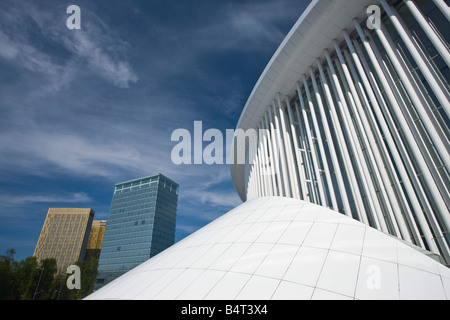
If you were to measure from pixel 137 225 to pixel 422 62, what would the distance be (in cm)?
11221

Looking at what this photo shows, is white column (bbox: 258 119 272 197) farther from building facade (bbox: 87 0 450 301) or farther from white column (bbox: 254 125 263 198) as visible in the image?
building facade (bbox: 87 0 450 301)

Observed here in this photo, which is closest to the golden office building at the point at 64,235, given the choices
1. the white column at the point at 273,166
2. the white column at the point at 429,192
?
the white column at the point at 273,166

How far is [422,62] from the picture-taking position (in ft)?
33.0

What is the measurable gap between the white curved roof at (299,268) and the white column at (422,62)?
632 cm

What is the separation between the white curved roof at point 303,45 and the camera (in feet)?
44.1

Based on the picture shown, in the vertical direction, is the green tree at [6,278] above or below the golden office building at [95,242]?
below

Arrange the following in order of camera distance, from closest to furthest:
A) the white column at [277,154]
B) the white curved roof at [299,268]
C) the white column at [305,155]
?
the white curved roof at [299,268] → the white column at [305,155] → the white column at [277,154]

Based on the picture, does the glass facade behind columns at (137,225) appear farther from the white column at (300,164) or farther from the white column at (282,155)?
the white column at (300,164)

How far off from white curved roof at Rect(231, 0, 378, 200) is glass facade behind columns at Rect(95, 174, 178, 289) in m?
93.8
